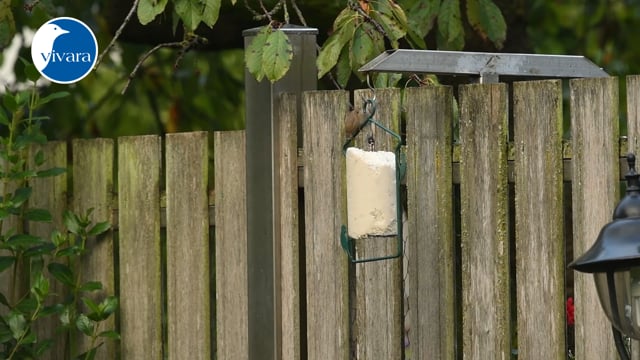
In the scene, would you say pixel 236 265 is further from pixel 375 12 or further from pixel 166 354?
pixel 375 12

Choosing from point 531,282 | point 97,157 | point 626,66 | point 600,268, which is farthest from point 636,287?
point 626,66

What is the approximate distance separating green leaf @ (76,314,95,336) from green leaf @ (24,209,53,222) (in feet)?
1.22

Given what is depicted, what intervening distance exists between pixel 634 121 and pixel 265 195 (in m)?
1.22

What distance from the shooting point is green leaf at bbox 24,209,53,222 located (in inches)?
167

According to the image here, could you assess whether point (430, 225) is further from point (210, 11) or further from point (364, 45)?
point (210, 11)

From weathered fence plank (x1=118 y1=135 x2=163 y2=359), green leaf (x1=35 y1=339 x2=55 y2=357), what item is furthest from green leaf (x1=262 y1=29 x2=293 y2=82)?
green leaf (x1=35 y1=339 x2=55 y2=357)

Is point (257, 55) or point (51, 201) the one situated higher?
point (257, 55)

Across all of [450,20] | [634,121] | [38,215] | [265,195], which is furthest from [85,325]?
[634,121]

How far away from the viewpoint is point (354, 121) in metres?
3.44

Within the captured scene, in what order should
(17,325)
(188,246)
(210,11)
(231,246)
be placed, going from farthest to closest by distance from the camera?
(17,325) < (188,246) < (231,246) < (210,11)

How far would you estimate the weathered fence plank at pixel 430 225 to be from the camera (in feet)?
11.1

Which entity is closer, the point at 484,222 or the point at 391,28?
the point at 484,222

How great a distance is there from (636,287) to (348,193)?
0.94 metres

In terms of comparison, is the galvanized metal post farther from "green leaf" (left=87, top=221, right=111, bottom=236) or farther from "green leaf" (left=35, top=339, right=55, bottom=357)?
"green leaf" (left=35, top=339, right=55, bottom=357)
